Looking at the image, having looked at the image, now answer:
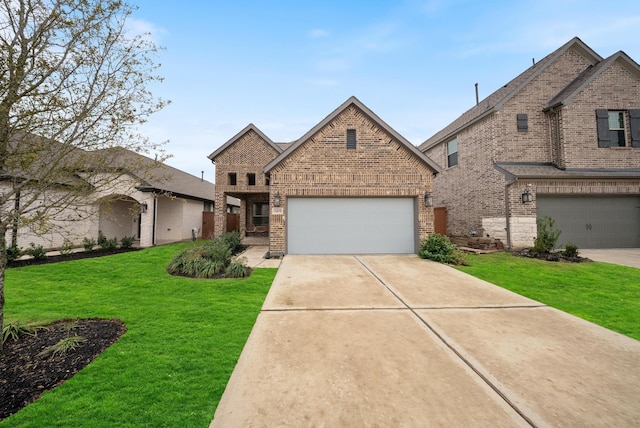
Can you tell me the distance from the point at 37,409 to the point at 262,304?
2.97 metres

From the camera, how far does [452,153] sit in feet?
50.6

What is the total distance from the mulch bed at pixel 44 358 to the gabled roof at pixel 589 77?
17.3m

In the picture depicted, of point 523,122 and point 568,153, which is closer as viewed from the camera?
point 568,153

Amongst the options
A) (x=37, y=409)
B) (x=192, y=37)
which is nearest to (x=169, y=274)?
(x=37, y=409)

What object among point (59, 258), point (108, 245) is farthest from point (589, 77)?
point (59, 258)

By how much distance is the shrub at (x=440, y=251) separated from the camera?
345 inches

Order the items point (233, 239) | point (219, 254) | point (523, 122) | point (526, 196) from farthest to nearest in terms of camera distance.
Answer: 1. point (523, 122)
2. point (233, 239)
3. point (526, 196)
4. point (219, 254)

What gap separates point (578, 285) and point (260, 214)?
15711mm

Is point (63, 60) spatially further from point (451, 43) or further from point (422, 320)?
point (451, 43)

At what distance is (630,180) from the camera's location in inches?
450

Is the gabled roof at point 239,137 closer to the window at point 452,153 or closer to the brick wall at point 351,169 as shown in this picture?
the brick wall at point 351,169

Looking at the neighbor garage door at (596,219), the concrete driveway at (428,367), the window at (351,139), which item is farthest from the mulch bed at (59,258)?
the neighbor garage door at (596,219)

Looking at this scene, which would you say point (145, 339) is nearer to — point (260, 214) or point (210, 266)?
point (210, 266)

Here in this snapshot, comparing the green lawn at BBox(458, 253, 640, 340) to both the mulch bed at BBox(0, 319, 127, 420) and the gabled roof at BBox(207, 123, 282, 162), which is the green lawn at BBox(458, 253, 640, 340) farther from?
the gabled roof at BBox(207, 123, 282, 162)
